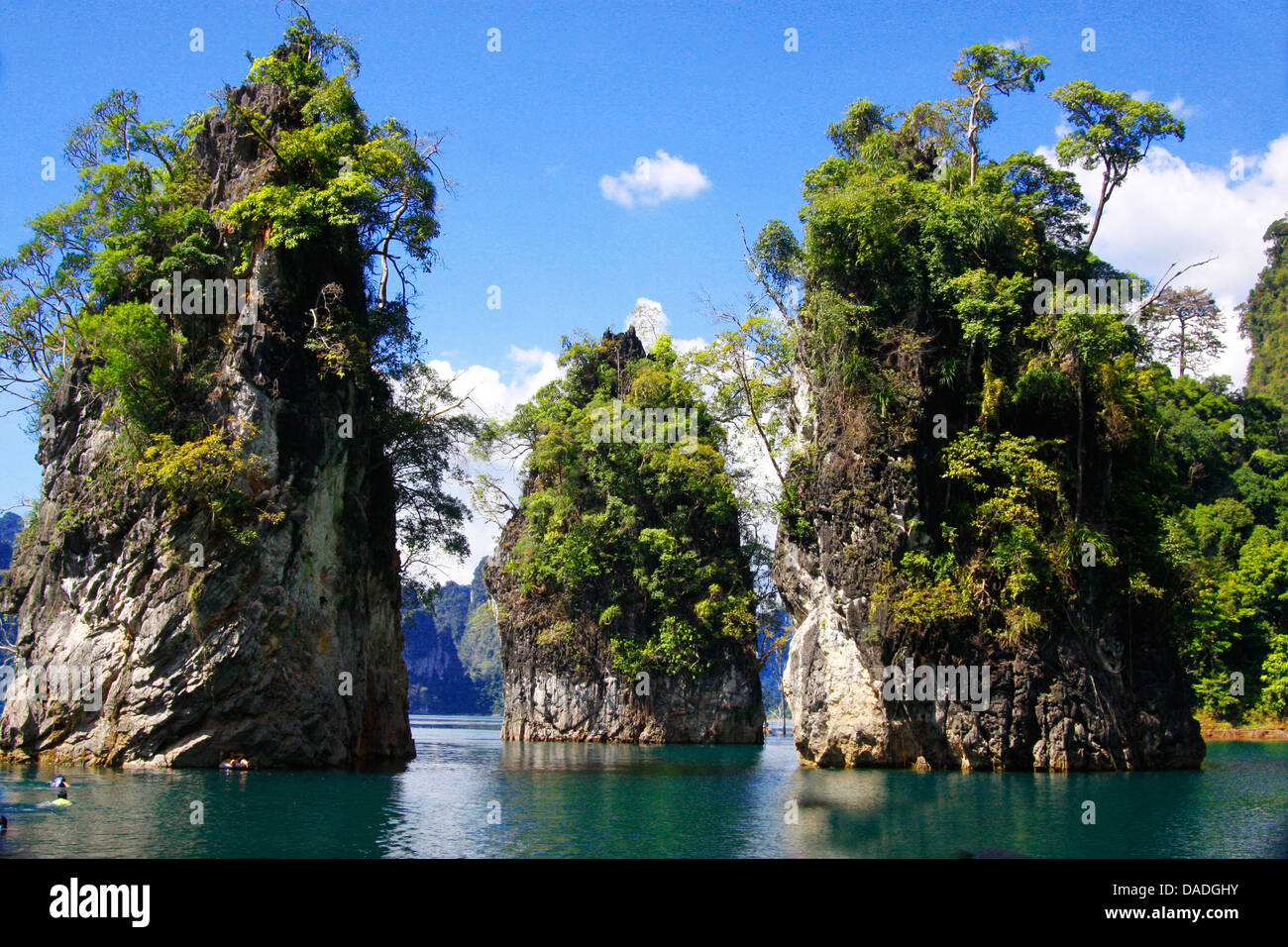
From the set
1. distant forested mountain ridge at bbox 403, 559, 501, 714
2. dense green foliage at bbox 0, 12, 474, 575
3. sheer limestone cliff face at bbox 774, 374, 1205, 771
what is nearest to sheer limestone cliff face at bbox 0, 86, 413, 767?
dense green foliage at bbox 0, 12, 474, 575

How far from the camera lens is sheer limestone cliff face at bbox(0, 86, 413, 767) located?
73.5 ft

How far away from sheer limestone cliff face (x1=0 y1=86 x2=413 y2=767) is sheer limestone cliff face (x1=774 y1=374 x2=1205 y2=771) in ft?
44.9

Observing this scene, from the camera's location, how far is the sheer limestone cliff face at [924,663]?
24.5 meters

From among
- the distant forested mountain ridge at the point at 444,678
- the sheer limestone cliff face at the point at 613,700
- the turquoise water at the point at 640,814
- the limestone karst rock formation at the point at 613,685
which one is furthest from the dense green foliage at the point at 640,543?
the distant forested mountain ridge at the point at 444,678

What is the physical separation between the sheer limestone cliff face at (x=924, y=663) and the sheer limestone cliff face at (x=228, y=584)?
13678 millimetres

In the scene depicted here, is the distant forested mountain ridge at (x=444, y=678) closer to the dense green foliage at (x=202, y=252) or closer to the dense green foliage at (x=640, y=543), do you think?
the dense green foliage at (x=640, y=543)

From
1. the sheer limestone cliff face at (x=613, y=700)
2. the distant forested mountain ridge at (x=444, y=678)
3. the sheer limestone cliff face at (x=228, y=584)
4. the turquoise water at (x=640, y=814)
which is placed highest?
the sheer limestone cliff face at (x=228, y=584)

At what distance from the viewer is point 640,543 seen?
43.0 metres

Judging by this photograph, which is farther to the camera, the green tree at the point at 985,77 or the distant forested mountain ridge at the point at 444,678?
the distant forested mountain ridge at the point at 444,678

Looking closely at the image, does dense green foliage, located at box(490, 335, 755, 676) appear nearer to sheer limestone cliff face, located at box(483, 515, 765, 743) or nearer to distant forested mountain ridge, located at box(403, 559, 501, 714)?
sheer limestone cliff face, located at box(483, 515, 765, 743)

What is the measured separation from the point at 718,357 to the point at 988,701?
1721 centimetres

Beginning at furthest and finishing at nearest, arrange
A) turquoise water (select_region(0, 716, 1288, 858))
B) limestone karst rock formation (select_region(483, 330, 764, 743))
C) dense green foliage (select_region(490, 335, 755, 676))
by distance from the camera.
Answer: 1. limestone karst rock formation (select_region(483, 330, 764, 743))
2. dense green foliage (select_region(490, 335, 755, 676))
3. turquoise water (select_region(0, 716, 1288, 858))

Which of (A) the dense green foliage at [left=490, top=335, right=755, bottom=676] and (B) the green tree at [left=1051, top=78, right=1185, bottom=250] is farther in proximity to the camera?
(A) the dense green foliage at [left=490, top=335, right=755, bottom=676]
